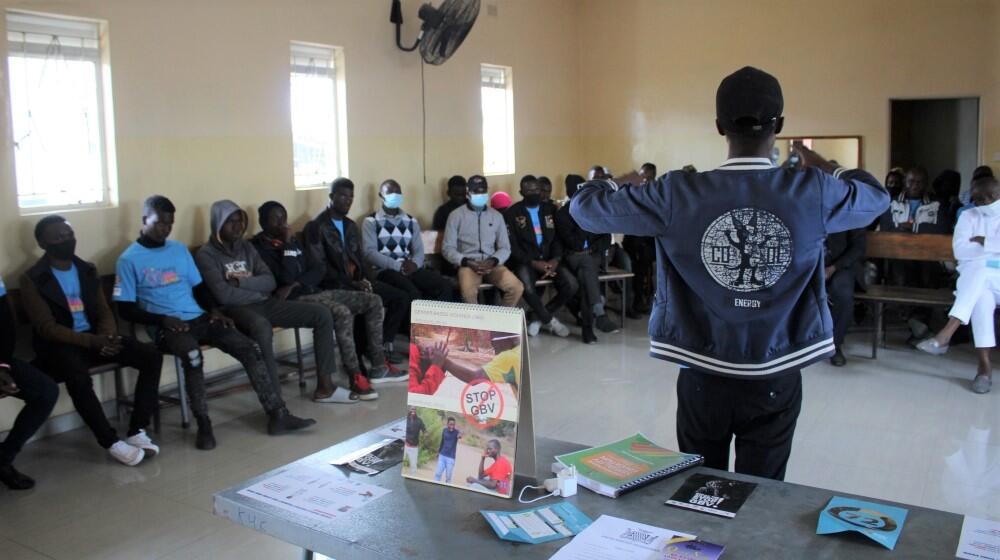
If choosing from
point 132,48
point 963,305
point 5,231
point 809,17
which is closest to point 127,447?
point 5,231

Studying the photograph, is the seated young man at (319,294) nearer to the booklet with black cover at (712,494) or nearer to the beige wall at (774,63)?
the booklet with black cover at (712,494)

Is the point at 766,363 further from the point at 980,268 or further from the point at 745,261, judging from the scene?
the point at 980,268

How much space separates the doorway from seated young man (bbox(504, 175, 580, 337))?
156 inches

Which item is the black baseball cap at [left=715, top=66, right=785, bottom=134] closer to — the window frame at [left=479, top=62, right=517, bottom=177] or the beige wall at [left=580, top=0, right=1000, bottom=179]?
the window frame at [left=479, top=62, right=517, bottom=177]

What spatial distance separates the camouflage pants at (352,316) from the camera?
545 centimetres

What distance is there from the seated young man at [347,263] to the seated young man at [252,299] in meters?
0.47

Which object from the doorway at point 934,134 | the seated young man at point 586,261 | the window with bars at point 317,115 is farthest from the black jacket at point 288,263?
the doorway at point 934,134

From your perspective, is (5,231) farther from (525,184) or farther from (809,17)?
(809,17)

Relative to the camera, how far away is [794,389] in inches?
82.1

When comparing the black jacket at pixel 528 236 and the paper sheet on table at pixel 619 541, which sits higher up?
the black jacket at pixel 528 236

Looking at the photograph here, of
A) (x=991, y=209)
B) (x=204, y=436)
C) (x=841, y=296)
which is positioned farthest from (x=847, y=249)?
(x=204, y=436)

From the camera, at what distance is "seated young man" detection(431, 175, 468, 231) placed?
24.2ft

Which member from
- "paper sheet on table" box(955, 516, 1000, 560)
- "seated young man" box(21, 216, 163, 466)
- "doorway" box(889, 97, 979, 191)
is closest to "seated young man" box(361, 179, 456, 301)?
"seated young man" box(21, 216, 163, 466)

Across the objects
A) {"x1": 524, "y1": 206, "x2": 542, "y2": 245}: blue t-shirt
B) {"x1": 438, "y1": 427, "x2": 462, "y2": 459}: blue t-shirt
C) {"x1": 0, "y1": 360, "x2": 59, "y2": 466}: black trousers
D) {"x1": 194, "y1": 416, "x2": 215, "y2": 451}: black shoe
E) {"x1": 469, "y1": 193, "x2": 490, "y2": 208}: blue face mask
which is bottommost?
{"x1": 194, "y1": 416, "x2": 215, "y2": 451}: black shoe
